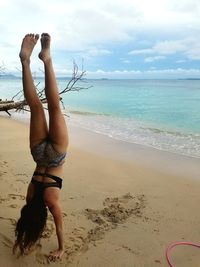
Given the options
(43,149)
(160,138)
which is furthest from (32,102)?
(160,138)

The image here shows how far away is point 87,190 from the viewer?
20.9 feet

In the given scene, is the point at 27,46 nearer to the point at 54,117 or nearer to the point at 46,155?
the point at 54,117

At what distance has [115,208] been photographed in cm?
556

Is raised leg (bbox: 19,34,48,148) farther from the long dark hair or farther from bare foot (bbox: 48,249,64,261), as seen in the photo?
bare foot (bbox: 48,249,64,261)

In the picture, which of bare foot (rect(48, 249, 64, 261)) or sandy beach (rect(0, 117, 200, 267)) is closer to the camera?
bare foot (rect(48, 249, 64, 261))

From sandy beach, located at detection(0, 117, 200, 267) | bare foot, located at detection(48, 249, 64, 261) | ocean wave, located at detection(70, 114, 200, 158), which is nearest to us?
bare foot, located at detection(48, 249, 64, 261)

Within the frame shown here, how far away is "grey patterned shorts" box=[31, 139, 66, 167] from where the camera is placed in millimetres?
3744

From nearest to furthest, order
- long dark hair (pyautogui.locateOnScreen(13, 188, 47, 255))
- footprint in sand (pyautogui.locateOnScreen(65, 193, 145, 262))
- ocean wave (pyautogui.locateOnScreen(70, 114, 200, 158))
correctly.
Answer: long dark hair (pyautogui.locateOnScreen(13, 188, 47, 255)) < footprint in sand (pyautogui.locateOnScreen(65, 193, 145, 262)) < ocean wave (pyautogui.locateOnScreen(70, 114, 200, 158))

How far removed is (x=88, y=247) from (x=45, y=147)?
1.41 m

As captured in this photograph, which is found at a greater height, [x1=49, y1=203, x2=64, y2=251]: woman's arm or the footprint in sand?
[x1=49, y1=203, x2=64, y2=251]: woman's arm

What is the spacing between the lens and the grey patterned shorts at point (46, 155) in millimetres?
3744

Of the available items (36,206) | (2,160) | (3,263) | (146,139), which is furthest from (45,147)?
(146,139)

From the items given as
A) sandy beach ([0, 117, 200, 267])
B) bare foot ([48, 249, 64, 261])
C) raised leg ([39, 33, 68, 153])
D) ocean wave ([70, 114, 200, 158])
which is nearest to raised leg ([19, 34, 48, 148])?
raised leg ([39, 33, 68, 153])

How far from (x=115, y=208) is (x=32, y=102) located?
248cm
